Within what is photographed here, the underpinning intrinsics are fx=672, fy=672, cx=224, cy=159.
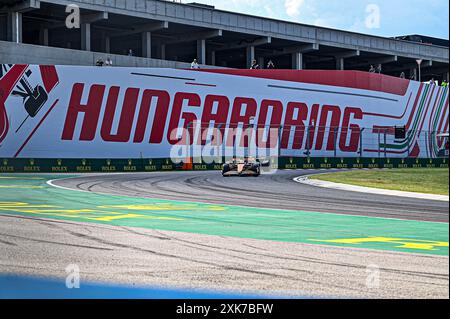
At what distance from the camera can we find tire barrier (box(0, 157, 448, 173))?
109 ft

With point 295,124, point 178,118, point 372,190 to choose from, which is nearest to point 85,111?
point 178,118

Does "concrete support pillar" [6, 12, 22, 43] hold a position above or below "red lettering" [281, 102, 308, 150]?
above

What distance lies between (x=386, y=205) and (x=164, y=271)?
10015mm

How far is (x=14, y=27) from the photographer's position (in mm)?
39500

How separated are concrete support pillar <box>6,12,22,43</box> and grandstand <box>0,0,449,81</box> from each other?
6 centimetres

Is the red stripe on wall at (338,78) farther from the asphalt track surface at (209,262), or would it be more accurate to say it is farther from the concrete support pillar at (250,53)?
the asphalt track surface at (209,262)

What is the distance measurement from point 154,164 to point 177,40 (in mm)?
16520

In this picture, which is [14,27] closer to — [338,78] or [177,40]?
[177,40]

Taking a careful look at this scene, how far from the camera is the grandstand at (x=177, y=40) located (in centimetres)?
3975

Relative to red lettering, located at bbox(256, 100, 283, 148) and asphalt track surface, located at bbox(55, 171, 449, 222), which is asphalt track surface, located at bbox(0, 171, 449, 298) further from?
red lettering, located at bbox(256, 100, 283, 148)

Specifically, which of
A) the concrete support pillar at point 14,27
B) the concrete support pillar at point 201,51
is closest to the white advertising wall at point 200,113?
the concrete support pillar at point 14,27

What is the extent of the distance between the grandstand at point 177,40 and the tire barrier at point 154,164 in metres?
6.79

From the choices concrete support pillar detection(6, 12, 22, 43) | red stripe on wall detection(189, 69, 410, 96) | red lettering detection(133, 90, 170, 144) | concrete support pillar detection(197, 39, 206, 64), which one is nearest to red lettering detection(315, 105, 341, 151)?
red stripe on wall detection(189, 69, 410, 96)
